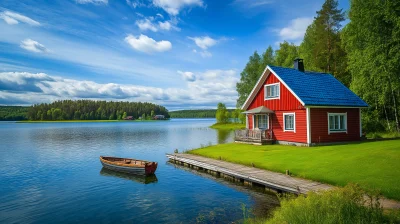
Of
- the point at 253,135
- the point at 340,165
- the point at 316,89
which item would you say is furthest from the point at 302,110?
the point at 340,165

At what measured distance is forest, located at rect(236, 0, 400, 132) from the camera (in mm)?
25938

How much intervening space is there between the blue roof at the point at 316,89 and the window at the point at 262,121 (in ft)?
15.6

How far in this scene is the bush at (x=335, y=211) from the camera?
703 cm

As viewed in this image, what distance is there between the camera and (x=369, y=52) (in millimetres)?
27266

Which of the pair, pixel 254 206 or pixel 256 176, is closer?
pixel 254 206

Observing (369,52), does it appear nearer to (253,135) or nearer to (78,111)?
(253,135)

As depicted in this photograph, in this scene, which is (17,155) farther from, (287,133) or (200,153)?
(287,133)

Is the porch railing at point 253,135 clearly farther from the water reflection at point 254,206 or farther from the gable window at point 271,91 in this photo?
the water reflection at point 254,206

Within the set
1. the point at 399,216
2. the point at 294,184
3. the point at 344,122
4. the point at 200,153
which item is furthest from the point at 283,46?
the point at 399,216

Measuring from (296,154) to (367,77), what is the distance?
1618 cm

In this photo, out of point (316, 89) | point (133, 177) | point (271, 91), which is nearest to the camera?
point (133, 177)

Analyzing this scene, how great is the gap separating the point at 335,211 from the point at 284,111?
63.8ft

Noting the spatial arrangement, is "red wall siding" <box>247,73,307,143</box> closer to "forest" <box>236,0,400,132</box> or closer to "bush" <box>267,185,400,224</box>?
"forest" <box>236,0,400,132</box>

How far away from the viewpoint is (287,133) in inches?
1014
